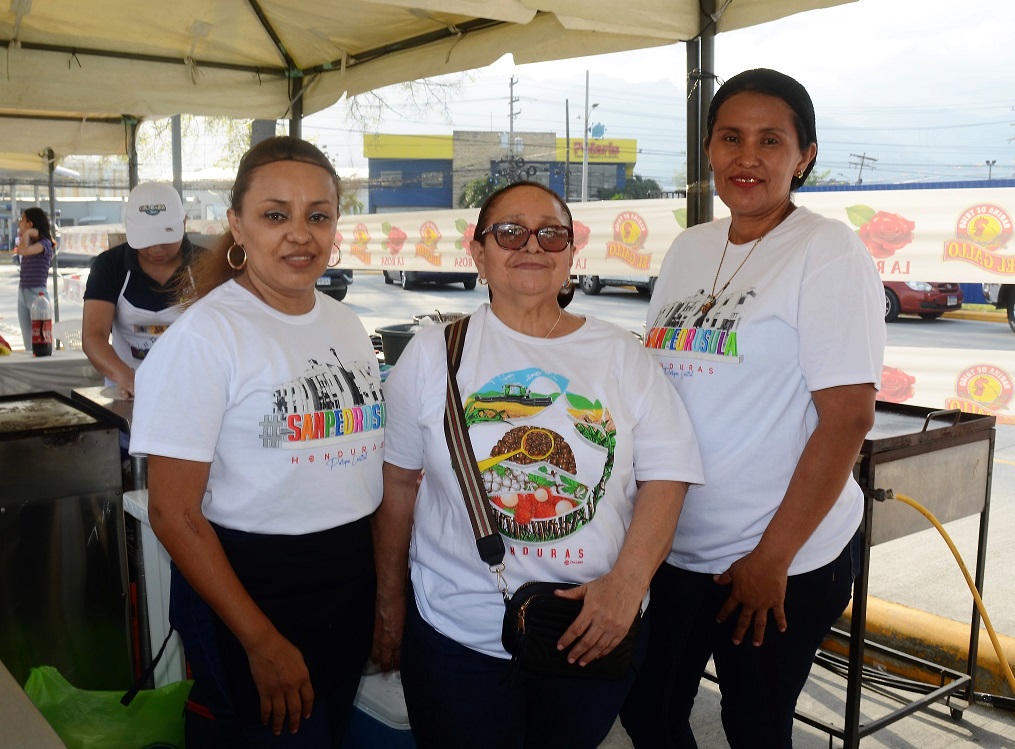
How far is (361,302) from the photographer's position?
2189 centimetres

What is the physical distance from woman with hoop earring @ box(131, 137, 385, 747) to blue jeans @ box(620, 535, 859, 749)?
70 centimetres

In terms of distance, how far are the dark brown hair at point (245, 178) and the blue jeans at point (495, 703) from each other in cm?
85

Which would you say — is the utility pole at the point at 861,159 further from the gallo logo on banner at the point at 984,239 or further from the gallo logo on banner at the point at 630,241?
the gallo logo on banner at the point at 984,239

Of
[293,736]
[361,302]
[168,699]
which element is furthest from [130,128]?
[361,302]

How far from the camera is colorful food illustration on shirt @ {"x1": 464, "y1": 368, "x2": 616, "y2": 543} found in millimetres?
1633

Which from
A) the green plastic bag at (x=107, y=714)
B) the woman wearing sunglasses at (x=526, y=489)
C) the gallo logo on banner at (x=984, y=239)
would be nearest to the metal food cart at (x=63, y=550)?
the green plastic bag at (x=107, y=714)

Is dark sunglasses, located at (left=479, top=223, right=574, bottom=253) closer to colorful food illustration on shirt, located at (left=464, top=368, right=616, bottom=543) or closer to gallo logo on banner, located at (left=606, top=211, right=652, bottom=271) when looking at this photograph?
colorful food illustration on shirt, located at (left=464, top=368, right=616, bottom=543)

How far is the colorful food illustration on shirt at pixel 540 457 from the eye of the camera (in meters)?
1.63

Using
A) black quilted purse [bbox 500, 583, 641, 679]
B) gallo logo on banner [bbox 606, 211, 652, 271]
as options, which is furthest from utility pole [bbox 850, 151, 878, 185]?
black quilted purse [bbox 500, 583, 641, 679]

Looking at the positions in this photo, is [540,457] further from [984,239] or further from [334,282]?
[334,282]

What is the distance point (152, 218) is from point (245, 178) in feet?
6.00

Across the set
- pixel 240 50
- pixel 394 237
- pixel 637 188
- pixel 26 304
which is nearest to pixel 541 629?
pixel 240 50

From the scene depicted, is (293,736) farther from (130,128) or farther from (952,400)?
(130,128)

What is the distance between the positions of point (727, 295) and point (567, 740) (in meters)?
0.98
